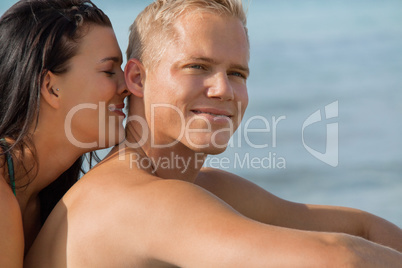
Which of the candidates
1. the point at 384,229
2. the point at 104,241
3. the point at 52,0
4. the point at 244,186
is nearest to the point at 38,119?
the point at 52,0

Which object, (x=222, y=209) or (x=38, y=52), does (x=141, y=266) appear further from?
(x=38, y=52)

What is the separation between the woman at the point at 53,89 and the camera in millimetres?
2631

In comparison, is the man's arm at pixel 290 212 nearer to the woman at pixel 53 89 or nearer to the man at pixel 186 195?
the man at pixel 186 195

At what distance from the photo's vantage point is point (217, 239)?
1.80m

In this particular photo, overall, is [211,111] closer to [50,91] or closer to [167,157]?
[167,157]

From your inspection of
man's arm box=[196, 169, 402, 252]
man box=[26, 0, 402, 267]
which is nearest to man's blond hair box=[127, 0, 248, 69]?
man box=[26, 0, 402, 267]

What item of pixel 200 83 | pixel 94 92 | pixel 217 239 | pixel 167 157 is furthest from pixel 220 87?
pixel 217 239

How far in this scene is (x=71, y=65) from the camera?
8.72ft

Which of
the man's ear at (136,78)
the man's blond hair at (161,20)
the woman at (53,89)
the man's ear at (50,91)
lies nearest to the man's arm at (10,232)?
the woman at (53,89)

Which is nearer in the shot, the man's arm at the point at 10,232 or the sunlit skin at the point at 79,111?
the man's arm at the point at 10,232

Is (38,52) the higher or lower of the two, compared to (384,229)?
higher

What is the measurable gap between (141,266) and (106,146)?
0.83 metres

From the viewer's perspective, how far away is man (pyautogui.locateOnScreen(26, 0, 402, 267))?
5.85ft

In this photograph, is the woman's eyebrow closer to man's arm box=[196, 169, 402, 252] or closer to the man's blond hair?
the man's blond hair
